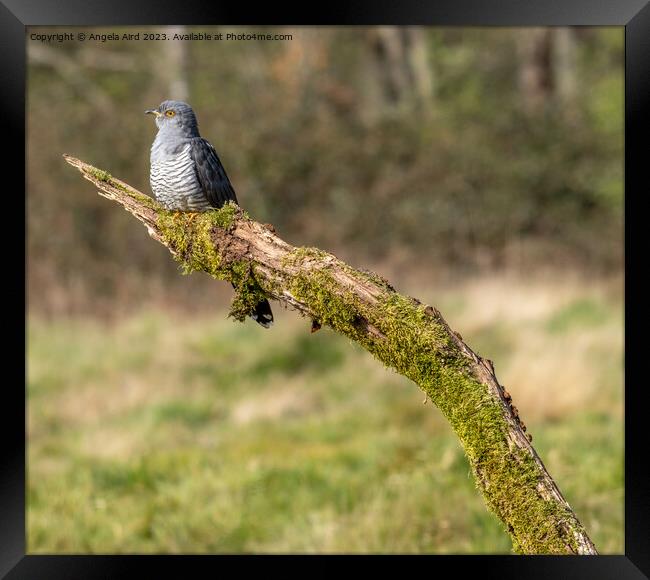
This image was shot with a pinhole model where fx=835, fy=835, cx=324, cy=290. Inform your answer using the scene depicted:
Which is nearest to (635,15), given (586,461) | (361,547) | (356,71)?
→ (361,547)

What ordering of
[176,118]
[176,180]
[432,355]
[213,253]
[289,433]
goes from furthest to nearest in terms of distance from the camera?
[289,433], [176,118], [176,180], [213,253], [432,355]

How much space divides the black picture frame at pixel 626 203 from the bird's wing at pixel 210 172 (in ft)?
2.56

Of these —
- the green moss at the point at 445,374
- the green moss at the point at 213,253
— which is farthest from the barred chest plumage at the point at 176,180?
the green moss at the point at 445,374

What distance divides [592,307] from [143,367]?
242 inches

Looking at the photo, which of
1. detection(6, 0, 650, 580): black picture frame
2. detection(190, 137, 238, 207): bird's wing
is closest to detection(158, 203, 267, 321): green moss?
detection(190, 137, 238, 207): bird's wing

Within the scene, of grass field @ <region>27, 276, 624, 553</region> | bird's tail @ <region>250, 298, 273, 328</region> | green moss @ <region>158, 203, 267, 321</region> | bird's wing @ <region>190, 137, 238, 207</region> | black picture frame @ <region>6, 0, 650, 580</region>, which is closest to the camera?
black picture frame @ <region>6, 0, 650, 580</region>

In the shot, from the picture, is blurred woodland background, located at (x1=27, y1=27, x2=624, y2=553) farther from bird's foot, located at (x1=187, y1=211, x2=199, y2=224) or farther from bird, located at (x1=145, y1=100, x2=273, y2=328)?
bird's foot, located at (x1=187, y1=211, x2=199, y2=224)

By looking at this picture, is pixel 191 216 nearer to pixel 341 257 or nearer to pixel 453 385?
A: pixel 453 385

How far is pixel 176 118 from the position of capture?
3629 millimetres

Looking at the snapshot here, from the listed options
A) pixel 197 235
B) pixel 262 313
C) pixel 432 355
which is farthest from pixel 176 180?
pixel 432 355

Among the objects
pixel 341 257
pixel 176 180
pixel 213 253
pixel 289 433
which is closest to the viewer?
pixel 213 253

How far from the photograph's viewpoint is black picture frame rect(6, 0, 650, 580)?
2.72m

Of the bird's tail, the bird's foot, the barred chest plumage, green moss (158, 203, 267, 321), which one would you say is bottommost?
the bird's tail

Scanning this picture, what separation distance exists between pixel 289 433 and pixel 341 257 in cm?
645
